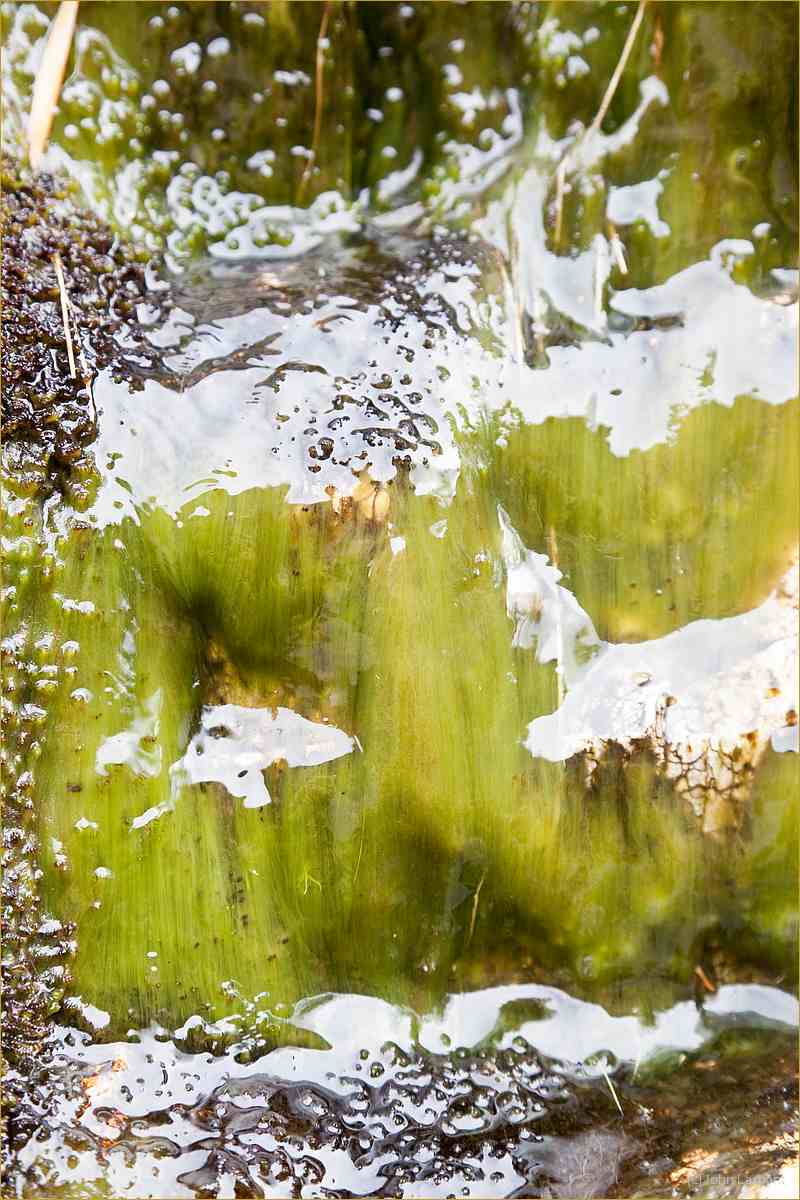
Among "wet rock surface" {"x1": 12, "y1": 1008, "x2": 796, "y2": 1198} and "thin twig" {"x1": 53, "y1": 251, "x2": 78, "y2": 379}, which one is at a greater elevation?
"thin twig" {"x1": 53, "y1": 251, "x2": 78, "y2": 379}

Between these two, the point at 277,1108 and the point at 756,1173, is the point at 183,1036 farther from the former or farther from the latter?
the point at 756,1173

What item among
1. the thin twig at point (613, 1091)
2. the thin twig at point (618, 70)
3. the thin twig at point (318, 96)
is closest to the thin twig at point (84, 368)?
the thin twig at point (318, 96)

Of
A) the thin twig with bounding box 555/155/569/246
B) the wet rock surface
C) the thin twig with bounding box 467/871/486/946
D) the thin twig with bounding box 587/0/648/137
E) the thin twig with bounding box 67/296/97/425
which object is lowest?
the wet rock surface

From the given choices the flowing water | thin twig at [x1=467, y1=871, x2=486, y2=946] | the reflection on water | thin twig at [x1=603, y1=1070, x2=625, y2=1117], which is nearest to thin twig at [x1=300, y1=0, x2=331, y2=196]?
the flowing water

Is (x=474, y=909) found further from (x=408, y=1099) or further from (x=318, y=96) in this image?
(x=318, y=96)

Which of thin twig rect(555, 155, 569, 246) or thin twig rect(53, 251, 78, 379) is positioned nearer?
thin twig rect(53, 251, 78, 379)

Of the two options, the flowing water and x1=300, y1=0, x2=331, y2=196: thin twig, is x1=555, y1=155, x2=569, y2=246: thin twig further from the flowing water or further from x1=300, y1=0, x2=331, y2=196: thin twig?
x1=300, y1=0, x2=331, y2=196: thin twig

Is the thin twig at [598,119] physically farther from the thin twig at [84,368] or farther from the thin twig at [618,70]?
the thin twig at [84,368]

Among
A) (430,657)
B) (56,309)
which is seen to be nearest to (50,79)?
(56,309)
